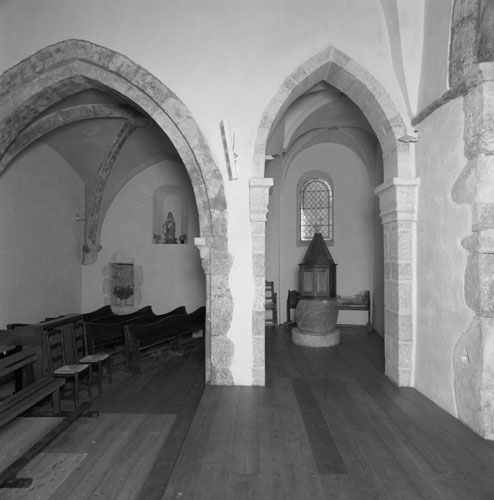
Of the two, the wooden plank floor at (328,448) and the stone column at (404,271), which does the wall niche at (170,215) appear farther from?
the stone column at (404,271)

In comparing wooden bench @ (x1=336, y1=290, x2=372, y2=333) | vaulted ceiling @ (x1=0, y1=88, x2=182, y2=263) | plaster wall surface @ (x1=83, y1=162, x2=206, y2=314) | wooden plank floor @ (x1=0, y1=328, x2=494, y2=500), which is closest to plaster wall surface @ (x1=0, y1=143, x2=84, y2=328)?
vaulted ceiling @ (x1=0, y1=88, x2=182, y2=263)

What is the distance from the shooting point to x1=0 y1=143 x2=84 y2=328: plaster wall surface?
5715 millimetres

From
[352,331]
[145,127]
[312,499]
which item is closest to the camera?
[312,499]

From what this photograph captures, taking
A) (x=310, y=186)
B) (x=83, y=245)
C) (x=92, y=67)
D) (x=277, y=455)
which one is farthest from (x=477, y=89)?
(x=83, y=245)

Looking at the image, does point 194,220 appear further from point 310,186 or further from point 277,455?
point 277,455

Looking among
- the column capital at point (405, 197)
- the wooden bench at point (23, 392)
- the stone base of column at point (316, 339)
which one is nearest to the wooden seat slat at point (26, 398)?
the wooden bench at point (23, 392)

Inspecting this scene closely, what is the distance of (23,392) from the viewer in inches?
126

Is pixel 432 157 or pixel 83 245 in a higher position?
pixel 432 157

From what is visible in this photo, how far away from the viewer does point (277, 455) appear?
2.68 m

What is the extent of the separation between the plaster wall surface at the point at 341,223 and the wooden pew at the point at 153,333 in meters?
2.44

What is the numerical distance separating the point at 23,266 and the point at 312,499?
5604mm

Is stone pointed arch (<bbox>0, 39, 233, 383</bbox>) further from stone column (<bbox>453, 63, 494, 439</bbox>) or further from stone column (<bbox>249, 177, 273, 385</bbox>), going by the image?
stone column (<bbox>453, 63, 494, 439</bbox>)

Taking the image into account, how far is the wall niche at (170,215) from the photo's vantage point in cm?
835

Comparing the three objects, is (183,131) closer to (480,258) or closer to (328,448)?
(480,258)
